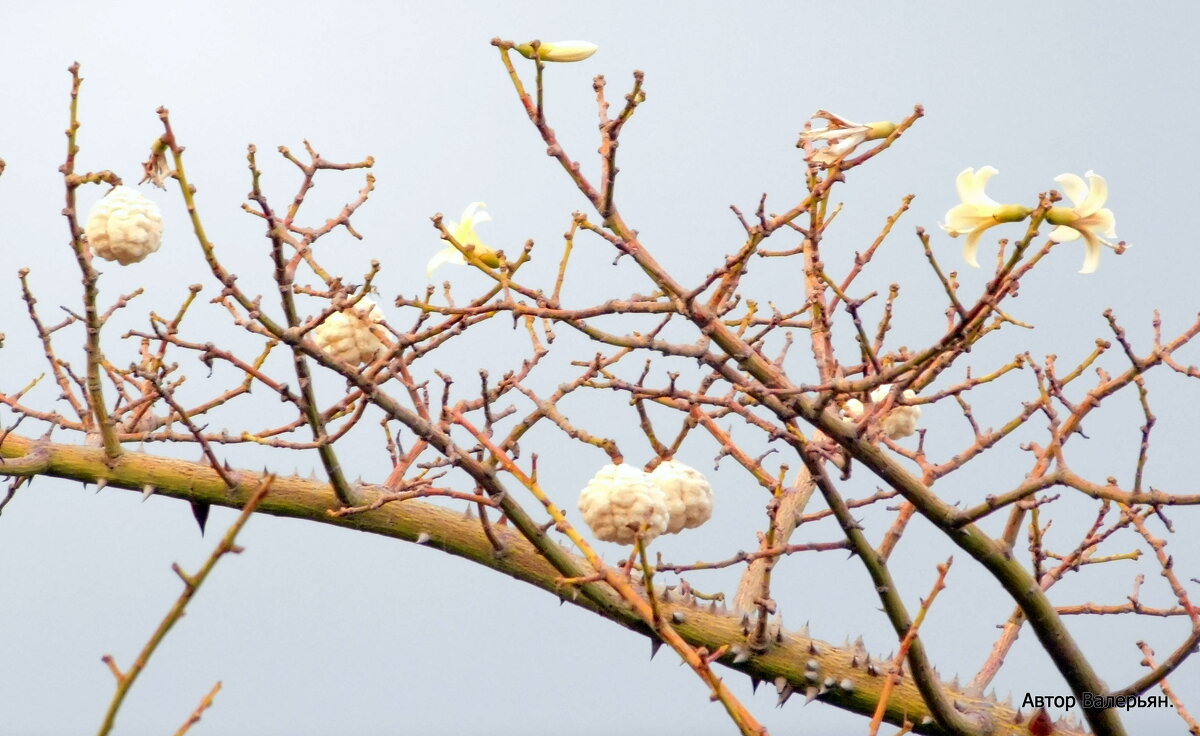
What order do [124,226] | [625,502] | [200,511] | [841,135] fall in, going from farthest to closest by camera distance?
[200,511] → [124,226] → [841,135] → [625,502]

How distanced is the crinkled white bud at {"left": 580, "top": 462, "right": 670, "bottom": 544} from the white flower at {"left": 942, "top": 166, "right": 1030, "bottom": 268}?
67 cm

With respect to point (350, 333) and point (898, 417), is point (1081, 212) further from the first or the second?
point (350, 333)

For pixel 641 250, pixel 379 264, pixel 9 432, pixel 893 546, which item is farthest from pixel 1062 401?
pixel 9 432

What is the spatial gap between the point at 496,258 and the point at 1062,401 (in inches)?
42.9

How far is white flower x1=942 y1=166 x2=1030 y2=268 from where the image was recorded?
2.23m

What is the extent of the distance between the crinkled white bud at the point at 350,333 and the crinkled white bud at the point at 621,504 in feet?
1.97

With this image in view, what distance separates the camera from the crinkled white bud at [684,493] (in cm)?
236

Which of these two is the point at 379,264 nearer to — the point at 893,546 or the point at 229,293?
the point at 229,293

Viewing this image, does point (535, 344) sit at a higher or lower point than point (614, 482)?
higher

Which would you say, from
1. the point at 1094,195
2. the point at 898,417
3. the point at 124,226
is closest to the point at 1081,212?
the point at 1094,195

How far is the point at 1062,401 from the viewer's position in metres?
2.50

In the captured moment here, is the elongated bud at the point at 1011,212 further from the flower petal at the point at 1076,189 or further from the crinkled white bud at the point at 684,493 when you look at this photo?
the crinkled white bud at the point at 684,493

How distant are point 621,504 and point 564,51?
0.75 m

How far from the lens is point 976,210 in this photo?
2.25 m
